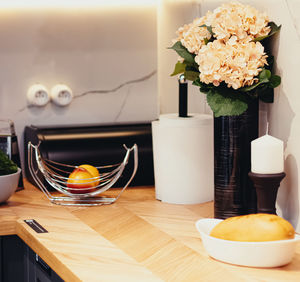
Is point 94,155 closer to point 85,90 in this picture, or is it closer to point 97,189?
point 97,189

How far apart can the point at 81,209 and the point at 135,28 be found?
0.83m

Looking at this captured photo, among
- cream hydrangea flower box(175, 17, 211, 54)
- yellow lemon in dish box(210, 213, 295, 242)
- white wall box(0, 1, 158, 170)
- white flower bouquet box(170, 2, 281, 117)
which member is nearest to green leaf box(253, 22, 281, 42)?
white flower bouquet box(170, 2, 281, 117)

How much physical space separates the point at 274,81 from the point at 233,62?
12 centimetres

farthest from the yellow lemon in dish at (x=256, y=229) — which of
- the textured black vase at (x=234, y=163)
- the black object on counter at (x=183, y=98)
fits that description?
the black object on counter at (x=183, y=98)

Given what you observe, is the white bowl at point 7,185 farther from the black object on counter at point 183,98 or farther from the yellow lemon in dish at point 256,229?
the yellow lemon in dish at point 256,229

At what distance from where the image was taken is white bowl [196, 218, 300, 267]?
1034 mm

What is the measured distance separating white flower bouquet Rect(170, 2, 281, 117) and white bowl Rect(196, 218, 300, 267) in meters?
0.34

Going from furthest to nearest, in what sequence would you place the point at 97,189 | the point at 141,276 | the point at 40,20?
1. the point at 40,20
2. the point at 97,189
3. the point at 141,276

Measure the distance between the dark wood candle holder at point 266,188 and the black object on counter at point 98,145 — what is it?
60 centimetres

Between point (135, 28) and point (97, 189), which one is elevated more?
point (135, 28)

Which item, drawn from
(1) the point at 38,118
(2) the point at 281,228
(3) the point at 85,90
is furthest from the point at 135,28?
(2) the point at 281,228

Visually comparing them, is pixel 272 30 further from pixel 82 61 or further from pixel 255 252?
pixel 82 61

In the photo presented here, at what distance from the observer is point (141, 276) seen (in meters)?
1.03

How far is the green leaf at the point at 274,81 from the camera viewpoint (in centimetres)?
130
